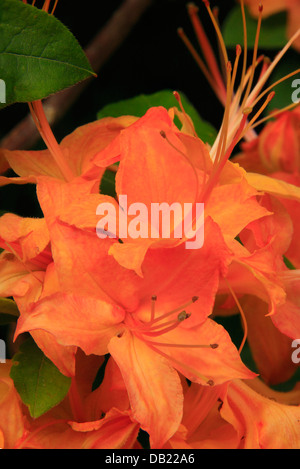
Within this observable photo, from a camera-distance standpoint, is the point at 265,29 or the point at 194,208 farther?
the point at 265,29

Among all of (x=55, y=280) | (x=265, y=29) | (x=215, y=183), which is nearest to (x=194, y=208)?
(x=215, y=183)

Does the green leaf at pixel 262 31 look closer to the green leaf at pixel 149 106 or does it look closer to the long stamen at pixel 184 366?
the green leaf at pixel 149 106

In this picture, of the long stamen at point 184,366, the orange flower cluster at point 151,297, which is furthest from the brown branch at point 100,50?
the long stamen at point 184,366

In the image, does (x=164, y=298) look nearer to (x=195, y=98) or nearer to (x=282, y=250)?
(x=282, y=250)

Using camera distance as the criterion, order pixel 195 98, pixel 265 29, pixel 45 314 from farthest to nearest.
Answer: pixel 195 98 → pixel 265 29 → pixel 45 314

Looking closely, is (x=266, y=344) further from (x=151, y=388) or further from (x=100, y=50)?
(x=100, y=50)

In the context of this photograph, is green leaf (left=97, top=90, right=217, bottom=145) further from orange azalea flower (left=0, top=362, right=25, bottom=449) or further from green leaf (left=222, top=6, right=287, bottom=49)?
orange azalea flower (left=0, top=362, right=25, bottom=449)
